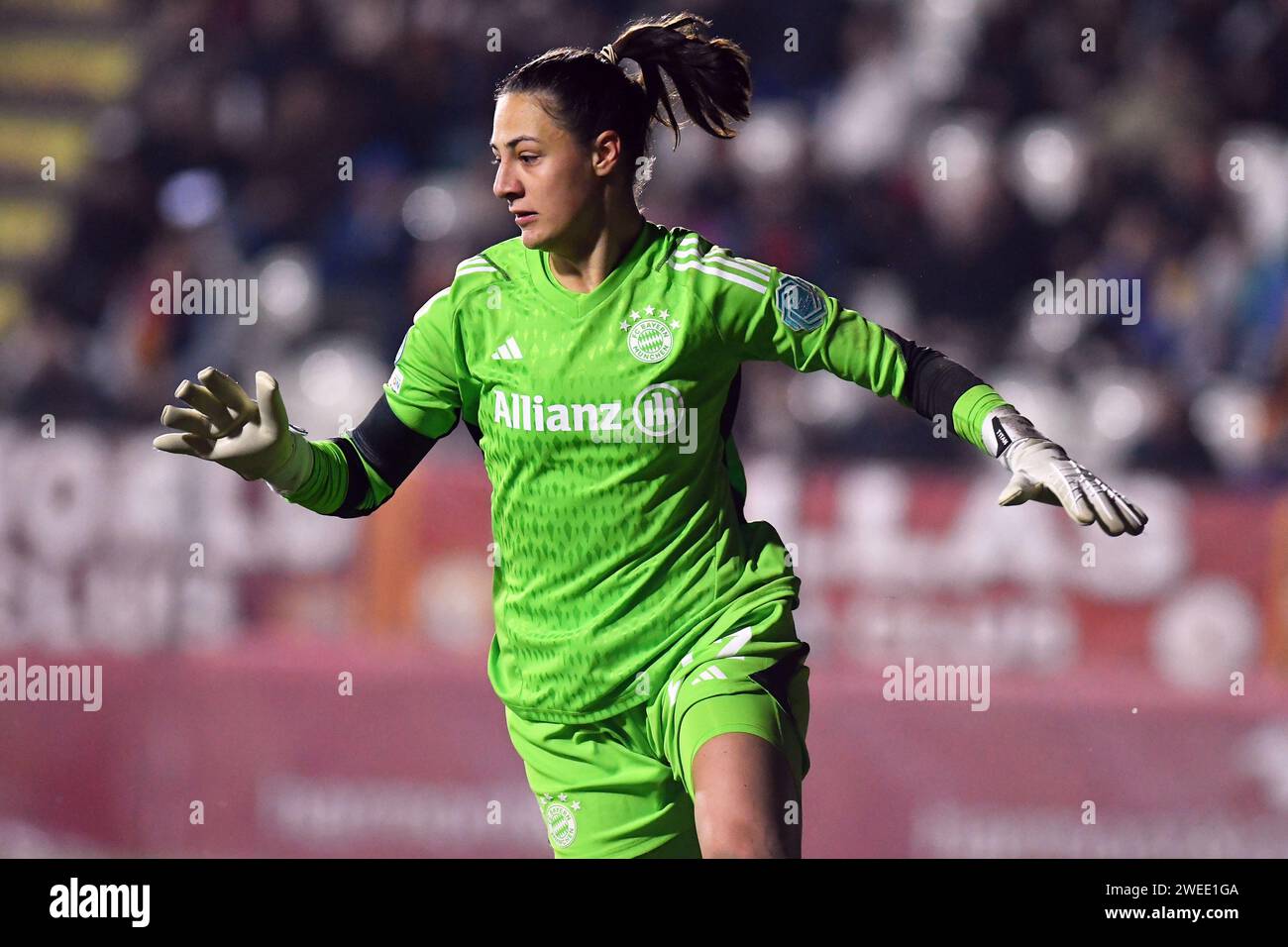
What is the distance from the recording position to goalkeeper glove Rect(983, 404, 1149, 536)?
340 cm

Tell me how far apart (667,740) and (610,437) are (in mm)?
672

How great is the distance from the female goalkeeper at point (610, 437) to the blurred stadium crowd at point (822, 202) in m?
3.39

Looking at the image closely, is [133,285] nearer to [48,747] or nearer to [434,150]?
[434,150]

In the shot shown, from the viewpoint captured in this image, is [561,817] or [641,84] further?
[641,84]

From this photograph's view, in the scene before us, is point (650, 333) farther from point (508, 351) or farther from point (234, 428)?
point (234, 428)

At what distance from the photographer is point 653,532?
12.7 ft

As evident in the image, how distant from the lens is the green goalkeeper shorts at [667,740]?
3.67 meters

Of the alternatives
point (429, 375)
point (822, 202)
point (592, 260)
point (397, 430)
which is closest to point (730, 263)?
point (592, 260)

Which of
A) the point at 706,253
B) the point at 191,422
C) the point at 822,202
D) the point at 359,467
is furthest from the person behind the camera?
the point at 822,202

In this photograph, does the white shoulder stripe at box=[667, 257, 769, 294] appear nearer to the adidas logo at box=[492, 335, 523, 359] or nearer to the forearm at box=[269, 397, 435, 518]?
the adidas logo at box=[492, 335, 523, 359]

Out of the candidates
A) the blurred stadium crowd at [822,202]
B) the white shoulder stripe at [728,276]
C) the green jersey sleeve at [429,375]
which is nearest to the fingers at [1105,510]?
the white shoulder stripe at [728,276]

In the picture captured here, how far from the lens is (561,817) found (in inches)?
159

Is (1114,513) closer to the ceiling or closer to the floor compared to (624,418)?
closer to the floor

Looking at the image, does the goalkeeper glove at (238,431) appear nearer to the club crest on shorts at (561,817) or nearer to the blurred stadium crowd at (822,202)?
the club crest on shorts at (561,817)
